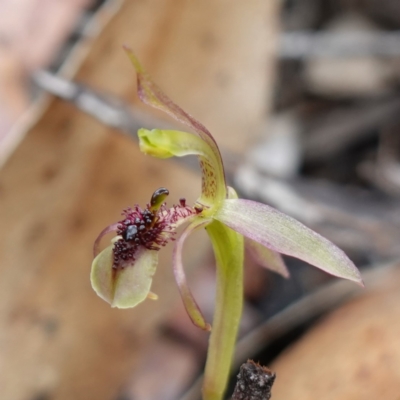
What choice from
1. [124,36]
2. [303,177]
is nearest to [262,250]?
[124,36]

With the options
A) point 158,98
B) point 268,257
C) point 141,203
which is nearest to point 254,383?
point 268,257

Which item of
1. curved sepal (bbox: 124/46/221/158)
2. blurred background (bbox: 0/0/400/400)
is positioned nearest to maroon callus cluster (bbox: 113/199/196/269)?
curved sepal (bbox: 124/46/221/158)

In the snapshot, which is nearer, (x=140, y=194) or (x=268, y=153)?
(x=140, y=194)

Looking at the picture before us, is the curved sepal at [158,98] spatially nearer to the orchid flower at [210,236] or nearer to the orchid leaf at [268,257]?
the orchid flower at [210,236]

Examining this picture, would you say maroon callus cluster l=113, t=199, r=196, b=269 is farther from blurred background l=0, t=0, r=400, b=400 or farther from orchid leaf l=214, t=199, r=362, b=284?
blurred background l=0, t=0, r=400, b=400

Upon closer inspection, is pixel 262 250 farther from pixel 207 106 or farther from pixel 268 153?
pixel 268 153

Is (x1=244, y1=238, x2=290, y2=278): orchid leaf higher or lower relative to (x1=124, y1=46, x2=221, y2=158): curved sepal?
lower
